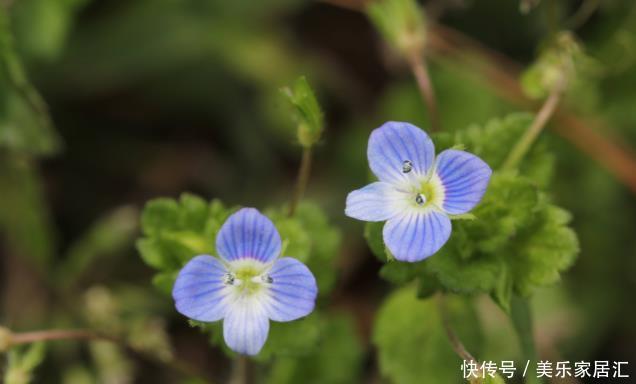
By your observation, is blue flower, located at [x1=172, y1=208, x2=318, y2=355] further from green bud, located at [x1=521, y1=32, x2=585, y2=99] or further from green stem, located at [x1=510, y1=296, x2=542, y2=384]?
green bud, located at [x1=521, y1=32, x2=585, y2=99]

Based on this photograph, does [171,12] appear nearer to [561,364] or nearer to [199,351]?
[199,351]

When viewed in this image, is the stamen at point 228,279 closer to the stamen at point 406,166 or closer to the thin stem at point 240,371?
the stamen at point 406,166

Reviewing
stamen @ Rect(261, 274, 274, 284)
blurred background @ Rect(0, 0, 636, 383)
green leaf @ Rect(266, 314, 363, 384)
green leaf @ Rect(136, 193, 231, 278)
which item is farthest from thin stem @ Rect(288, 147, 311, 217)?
blurred background @ Rect(0, 0, 636, 383)

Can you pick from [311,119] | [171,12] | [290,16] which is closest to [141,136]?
[171,12]

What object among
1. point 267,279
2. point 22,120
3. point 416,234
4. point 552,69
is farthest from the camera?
point 22,120

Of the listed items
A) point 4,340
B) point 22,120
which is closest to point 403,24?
point 22,120

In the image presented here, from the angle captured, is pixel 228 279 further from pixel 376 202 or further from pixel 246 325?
pixel 376 202
